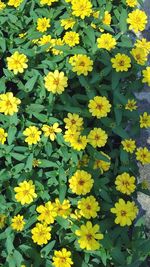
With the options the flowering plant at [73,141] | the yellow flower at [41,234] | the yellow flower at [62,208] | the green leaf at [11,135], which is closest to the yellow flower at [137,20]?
the flowering plant at [73,141]

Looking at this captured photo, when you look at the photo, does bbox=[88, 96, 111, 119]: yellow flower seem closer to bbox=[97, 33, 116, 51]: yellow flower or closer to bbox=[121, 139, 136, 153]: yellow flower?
bbox=[121, 139, 136, 153]: yellow flower

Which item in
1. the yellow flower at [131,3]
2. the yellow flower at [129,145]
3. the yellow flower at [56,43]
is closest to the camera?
the yellow flower at [129,145]

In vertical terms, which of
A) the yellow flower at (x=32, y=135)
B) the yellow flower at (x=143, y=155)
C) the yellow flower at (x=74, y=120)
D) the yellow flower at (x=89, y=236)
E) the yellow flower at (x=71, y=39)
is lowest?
the yellow flower at (x=89, y=236)

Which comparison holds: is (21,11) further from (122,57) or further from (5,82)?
(122,57)

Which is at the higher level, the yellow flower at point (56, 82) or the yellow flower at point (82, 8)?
the yellow flower at point (82, 8)

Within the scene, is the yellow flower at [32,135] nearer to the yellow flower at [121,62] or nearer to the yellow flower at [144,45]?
the yellow flower at [121,62]

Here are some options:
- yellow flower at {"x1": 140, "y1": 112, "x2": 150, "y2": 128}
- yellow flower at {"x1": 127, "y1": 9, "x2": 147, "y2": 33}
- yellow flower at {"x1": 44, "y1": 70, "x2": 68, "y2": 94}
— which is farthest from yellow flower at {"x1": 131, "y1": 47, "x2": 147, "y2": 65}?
yellow flower at {"x1": 44, "y1": 70, "x2": 68, "y2": 94}

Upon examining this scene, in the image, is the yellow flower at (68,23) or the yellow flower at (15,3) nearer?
the yellow flower at (68,23)

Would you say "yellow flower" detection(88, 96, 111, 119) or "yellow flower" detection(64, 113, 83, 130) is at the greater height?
"yellow flower" detection(88, 96, 111, 119)
